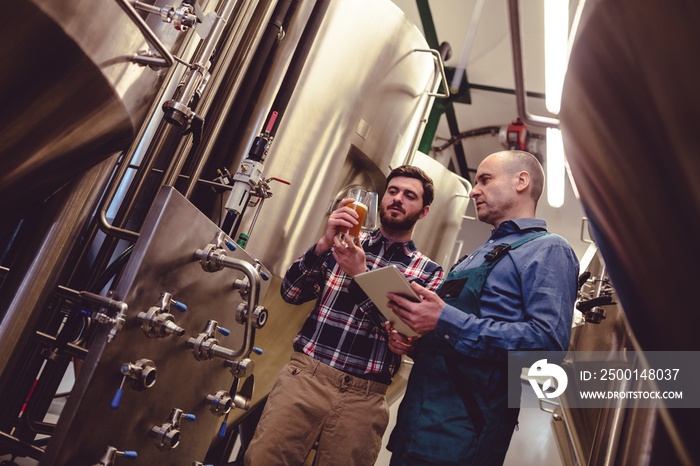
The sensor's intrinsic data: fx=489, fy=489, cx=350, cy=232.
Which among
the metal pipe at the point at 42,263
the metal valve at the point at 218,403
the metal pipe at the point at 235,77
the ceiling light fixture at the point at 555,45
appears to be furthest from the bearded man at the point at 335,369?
the ceiling light fixture at the point at 555,45

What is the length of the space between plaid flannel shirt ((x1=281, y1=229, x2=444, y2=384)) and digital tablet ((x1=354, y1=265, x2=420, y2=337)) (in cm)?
29

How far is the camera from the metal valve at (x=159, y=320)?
1211 millimetres

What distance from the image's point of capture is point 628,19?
0.60m

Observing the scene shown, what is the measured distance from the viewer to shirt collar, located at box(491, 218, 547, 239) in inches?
70.3

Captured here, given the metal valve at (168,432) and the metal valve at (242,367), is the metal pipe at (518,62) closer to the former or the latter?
the metal valve at (242,367)

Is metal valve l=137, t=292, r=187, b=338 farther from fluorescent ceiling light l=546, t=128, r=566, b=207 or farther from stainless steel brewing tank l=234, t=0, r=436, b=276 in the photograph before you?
fluorescent ceiling light l=546, t=128, r=566, b=207

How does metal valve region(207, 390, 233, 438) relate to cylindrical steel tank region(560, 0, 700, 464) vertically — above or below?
below

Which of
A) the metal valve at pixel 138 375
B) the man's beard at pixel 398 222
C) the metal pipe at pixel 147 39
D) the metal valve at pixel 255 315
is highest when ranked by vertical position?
the man's beard at pixel 398 222

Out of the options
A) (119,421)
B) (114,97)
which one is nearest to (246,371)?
(119,421)

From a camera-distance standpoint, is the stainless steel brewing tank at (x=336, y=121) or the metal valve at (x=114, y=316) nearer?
the metal valve at (x=114, y=316)

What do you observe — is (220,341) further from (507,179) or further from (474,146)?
(474,146)

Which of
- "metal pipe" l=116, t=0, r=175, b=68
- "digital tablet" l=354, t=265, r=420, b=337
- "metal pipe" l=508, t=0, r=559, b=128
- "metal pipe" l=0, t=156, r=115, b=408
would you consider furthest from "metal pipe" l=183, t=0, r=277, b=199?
"metal pipe" l=508, t=0, r=559, b=128

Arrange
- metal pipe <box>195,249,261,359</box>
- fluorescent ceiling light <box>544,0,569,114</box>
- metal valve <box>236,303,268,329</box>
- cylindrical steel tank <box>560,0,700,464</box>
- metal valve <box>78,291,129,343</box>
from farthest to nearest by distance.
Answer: fluorescent ceiling light <box>544,0,569,114</box>, metal valve <box>236,303,268,329</box>, metal pipe <box>195,249,261,359</box>, metal valve <box>78,291,129,343</box>, cylindrical steel tank <box>560,0,700,464</box>

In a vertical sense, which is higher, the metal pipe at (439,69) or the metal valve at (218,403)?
the metal pipe at (439,69)
